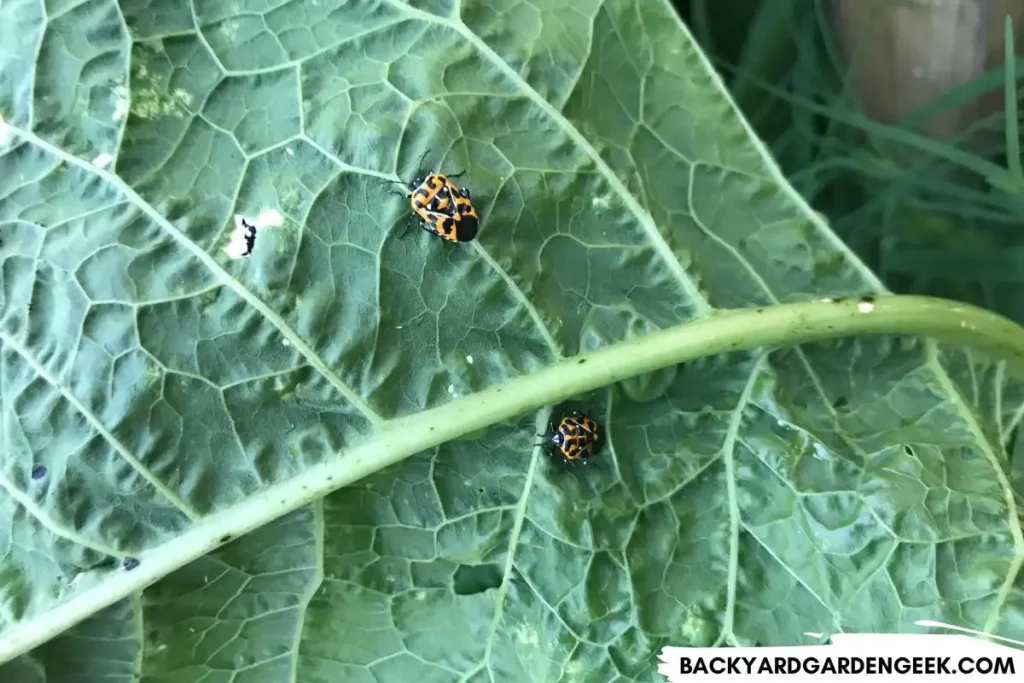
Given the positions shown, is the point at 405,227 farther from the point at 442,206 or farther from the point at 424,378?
the point at 424,378

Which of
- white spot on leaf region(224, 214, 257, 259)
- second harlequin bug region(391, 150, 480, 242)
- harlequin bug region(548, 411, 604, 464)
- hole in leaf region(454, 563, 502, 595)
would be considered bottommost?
hole in leaf region(454, 563, 502, 595)

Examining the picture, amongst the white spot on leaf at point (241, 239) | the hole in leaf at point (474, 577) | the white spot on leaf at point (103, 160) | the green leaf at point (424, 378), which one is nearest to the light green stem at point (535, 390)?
the green leaf at point (424, 378)

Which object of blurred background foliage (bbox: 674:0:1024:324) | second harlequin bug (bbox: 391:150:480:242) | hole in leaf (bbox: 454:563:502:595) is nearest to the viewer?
second harlequin bug (bbox: 391:150:480:242)

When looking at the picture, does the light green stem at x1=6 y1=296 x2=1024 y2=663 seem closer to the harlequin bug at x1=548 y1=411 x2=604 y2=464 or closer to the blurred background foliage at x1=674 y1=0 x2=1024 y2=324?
the harlequin bug at x1=548 y1=411 x2=604 y2=464

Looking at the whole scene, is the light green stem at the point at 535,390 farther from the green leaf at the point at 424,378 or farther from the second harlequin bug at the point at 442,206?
the second harlequin bug at the point at 442,206

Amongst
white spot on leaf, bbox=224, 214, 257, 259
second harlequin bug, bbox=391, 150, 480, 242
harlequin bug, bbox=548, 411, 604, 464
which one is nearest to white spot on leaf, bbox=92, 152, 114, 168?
white spot on leaf, bbox=224, 214, 257, 259

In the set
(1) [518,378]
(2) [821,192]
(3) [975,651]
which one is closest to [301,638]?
(1) [518,378]
